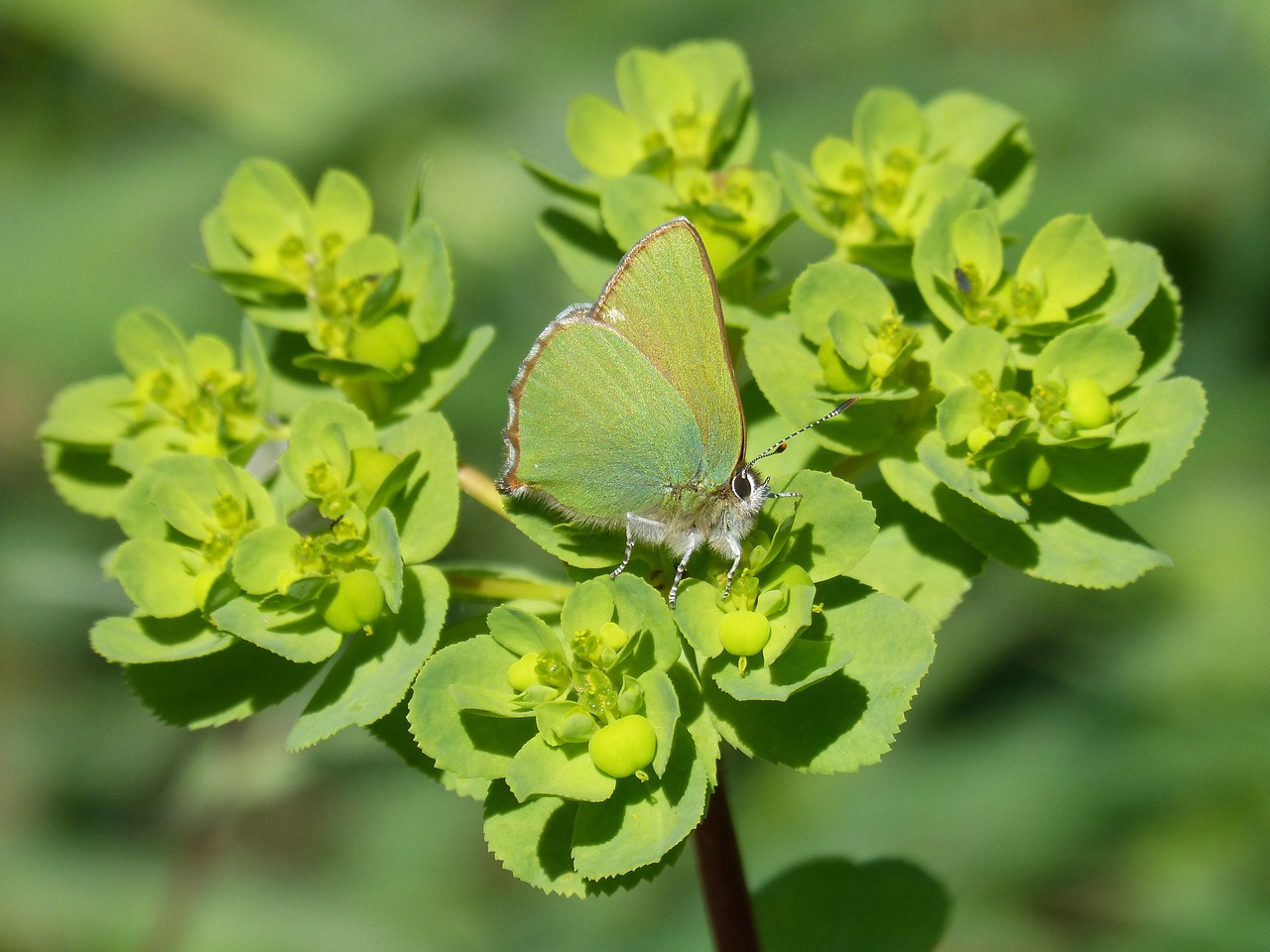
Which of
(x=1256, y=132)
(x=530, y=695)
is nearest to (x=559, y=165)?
(x=1256, y=132)

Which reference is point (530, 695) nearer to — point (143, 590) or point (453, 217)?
point (143, 590)

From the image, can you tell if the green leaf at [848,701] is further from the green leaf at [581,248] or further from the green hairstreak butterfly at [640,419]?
the green leaf at [581,248]

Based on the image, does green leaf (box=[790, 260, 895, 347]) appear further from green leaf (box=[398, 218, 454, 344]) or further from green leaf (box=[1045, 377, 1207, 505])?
green leaf (box=[398, 218, 454, 344])

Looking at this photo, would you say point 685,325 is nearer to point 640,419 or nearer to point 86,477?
point 640,419

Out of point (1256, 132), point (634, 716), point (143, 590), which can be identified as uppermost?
point (143, 590)

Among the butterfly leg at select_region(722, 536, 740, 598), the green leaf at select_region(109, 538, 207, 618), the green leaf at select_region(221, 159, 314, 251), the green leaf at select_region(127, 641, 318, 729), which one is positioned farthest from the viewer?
the green leaf at select_region(221, 159, 314, 251)

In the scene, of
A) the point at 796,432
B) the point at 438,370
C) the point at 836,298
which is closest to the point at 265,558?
the point at 438,370

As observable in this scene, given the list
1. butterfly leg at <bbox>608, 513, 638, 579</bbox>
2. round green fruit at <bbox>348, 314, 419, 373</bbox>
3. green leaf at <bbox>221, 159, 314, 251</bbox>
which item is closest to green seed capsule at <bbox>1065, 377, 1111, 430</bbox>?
butterfly leg at <bbox>608, 513, 638, 579</bbox>
